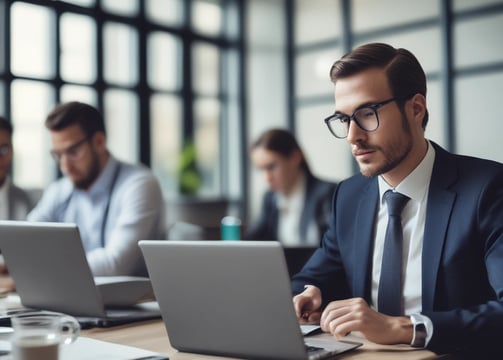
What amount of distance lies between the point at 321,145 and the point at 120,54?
88.1 inches

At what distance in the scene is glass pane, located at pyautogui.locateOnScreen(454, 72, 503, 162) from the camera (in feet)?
17.7

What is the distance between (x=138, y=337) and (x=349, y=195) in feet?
2.47

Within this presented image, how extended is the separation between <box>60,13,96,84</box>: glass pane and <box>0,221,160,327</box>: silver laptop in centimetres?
392

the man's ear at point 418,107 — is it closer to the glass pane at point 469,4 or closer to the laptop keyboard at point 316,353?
the laptop keyboard at point 316,353

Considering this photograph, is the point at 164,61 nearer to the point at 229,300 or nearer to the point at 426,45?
the point at 426,45

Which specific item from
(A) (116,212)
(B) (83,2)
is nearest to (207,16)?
(B) (83,2)

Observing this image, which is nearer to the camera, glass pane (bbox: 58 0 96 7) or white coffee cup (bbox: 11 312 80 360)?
white coffee cup (bbox: 11 312 80 360)

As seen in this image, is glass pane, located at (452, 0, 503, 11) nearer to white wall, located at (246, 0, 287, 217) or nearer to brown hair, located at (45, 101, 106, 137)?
white wall, located at (246, 0, 287, 217)

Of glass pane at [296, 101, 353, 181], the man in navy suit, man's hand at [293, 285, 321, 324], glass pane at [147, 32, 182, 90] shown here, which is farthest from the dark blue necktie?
glass pane at [147, 32, 182, 90]

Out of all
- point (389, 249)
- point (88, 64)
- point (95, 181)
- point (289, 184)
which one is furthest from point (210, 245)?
point (88, 64)

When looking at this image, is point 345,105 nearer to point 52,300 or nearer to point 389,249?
point 389,249

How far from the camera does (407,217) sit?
1.70m

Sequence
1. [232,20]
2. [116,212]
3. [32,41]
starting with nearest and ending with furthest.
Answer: [116,212] → [32,41] → [232,20]

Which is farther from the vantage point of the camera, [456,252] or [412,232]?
[412,232]
